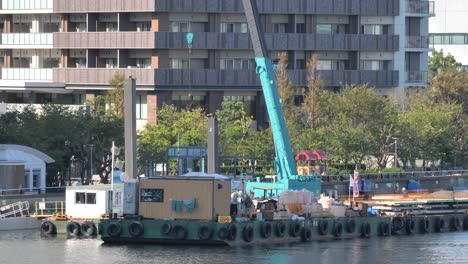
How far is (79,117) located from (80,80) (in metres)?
20.5

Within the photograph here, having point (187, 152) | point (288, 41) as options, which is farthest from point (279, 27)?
point (187, 152)

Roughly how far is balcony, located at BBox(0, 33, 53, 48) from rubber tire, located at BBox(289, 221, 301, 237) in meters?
50.5

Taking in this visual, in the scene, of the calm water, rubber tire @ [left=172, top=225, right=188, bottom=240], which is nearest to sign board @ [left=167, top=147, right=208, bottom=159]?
the calm water

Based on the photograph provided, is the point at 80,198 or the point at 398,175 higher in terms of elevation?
the point at 398,175

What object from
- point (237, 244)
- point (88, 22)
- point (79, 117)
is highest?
point (88, 22)

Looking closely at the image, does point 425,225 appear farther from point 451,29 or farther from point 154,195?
point 451,29

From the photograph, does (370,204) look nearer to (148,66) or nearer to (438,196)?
(438,196)

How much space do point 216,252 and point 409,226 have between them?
18.5m

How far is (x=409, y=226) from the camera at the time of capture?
10575cm

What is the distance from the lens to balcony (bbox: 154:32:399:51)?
13800cm

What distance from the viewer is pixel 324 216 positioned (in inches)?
3976

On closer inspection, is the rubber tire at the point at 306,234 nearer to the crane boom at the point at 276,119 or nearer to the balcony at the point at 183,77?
the crane boom at the point at 276,119

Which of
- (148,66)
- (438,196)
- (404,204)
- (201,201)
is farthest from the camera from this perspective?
(148,66)

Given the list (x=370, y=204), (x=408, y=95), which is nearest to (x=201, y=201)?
(x=370, y=204)
